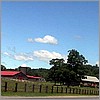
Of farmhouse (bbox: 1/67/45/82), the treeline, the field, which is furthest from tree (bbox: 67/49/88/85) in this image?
farmhouse (bbox: 1/67/45/82)

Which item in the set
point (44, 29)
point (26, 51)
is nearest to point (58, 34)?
point (44, 29)

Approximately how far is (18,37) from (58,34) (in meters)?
0.42

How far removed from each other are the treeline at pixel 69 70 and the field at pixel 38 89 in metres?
0.07

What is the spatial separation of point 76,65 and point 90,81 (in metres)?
0.22

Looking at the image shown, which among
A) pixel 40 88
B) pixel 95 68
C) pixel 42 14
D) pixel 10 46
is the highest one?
pixel 42 14

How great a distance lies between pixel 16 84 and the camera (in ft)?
11.0

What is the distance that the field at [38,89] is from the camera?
3346mm

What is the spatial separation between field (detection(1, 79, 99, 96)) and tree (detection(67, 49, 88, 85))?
0.39 feet

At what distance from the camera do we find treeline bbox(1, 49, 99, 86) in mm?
3412

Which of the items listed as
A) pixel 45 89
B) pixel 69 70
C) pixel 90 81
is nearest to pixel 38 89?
pixel 45 89

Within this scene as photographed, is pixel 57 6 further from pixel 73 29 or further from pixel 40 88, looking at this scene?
pixel 40 88

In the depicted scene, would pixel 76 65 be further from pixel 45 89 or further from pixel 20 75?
pixel 20 75

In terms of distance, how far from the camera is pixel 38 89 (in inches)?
135

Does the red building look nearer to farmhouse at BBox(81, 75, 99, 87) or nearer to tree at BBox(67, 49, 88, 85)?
tree at BBox(67, 49, 88, 85)
